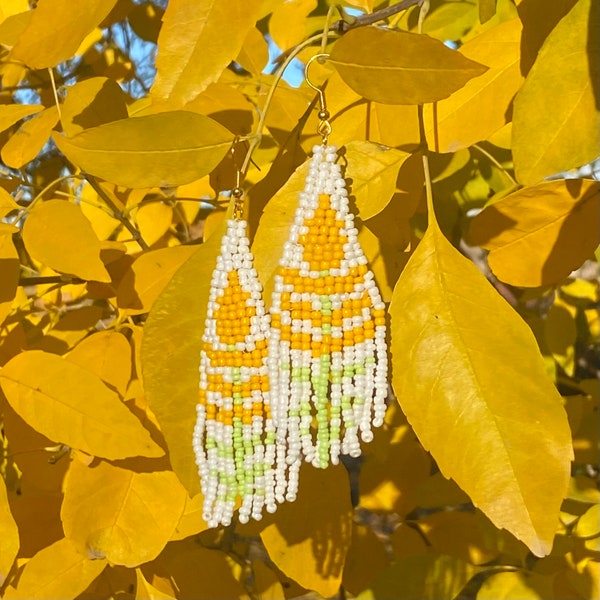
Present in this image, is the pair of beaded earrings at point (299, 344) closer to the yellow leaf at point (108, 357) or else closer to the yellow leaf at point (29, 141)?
the yellow leaf at point (108, 357)

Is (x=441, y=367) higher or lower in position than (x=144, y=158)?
lower

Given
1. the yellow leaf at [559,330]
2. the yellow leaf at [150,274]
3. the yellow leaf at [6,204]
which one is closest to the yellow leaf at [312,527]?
the yellow leaf at [150,274]

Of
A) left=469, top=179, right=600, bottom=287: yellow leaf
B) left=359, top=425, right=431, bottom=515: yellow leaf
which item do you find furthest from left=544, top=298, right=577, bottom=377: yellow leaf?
left=469, top=179, right=600, bottom=287: yellow leaf

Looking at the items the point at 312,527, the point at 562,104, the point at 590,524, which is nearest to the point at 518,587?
the point at 590,524

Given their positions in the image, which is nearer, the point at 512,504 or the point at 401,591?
the point at 512,504

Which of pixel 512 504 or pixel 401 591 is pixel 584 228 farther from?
pixel 401 591

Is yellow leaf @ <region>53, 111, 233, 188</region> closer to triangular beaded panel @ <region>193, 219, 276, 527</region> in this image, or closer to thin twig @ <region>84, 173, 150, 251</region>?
triangular beaded panel @ <region>193, 219, 276, 527</region>

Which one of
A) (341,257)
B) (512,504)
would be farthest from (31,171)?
(512,504)

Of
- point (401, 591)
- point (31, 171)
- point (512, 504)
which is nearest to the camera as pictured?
point (512, 504)
